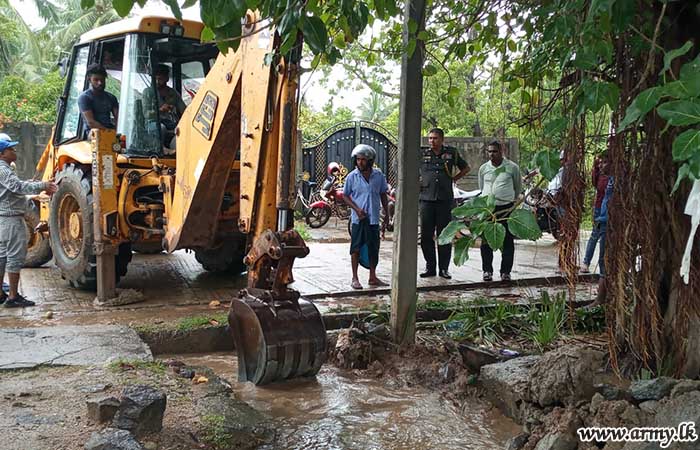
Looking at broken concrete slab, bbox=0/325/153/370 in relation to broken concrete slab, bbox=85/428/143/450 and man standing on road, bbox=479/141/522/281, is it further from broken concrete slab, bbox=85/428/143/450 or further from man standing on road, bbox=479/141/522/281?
man standing on road, bbox=479/141/522/281

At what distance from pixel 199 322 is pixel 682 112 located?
14.2ft

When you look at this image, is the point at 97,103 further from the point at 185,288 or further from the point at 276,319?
the point at 276,319

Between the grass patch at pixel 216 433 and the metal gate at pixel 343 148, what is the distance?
12.0m

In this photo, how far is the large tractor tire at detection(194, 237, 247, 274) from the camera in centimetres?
744

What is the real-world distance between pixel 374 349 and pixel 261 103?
214 centimetres

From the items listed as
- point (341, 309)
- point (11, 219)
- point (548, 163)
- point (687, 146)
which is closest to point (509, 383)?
point (548, 163)

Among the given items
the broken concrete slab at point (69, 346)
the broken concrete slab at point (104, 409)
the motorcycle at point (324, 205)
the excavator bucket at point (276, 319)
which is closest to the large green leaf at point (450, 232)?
the excavator bucket at point (276, 319)

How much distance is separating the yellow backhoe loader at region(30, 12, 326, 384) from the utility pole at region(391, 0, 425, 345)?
39.8 inches

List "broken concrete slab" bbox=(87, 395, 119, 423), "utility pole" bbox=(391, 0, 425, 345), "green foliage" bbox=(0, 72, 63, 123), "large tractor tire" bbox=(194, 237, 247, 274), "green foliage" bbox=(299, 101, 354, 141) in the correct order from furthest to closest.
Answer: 1. "green foliage" bbox=(299, 101, 354, 141)
2. "green foliage" bbox=(0, 72, 63, 123)
3. "large tractor tire" bbox=(194, 237, 247, 274)
4. "utility pole" bbox=(391, 0, 425, 345)
5. "broken concrete slab" bbox=(87, 395, 119, 423)

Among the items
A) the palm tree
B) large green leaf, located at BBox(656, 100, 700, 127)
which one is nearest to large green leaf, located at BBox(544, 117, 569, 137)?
large green leaf, located at BBox(656, 100, 700, 127)

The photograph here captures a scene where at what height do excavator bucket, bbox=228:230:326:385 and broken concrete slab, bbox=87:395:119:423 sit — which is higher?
excavator bucket, bbox=228:230:326:385

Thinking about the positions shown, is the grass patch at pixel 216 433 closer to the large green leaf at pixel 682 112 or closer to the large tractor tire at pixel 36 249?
the large green leaf at pixel 682 112

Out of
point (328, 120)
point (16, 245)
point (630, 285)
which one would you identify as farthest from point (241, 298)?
point (328, 120)

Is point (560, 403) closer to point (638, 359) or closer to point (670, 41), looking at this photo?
point (638, 359)
